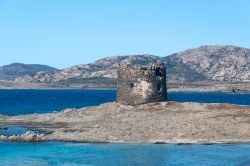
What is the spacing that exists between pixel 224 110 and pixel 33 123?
16.3m

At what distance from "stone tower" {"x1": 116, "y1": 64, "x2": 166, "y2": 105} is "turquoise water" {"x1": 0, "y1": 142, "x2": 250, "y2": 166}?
1336cm

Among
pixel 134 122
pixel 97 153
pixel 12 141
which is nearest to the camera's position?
pixel 97 153

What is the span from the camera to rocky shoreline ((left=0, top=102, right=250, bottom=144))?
41.3m

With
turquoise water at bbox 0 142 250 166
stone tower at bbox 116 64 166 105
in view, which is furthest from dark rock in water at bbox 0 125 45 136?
stone tower at bbox 116 64 166 105

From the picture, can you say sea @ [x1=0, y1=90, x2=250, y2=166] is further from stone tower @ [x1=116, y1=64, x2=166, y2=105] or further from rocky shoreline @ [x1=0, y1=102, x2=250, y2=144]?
stone tower @ [x1=116, y1=64, x2=166, y2=105]

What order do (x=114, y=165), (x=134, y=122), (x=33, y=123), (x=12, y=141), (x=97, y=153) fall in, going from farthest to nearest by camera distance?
(x=33, y=123)
(x=134, y=122)
(x=12, y=141)
(x=97, y=153)
(x=114, y=165)

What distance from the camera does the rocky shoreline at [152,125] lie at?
41.3 metres

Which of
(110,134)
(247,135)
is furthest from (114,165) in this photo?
(247,135)

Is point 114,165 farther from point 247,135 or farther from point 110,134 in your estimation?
point 247,135

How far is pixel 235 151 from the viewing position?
→ 37219mm

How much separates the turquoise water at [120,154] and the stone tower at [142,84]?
13356 mm

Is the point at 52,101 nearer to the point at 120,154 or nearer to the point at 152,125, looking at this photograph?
the point at 152,125

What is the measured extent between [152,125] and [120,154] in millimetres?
8090

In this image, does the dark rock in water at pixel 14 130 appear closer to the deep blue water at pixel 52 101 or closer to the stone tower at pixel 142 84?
the stone tower at pixel 142 84
